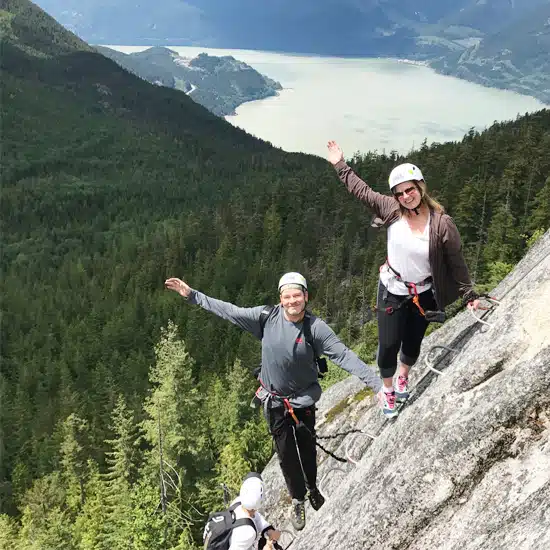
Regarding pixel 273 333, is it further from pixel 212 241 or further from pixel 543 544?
pixel 212 241

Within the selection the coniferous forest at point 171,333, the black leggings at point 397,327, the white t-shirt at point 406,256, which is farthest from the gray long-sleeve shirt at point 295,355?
the coniferous forest at point 171,333

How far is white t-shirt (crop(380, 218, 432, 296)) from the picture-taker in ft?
27.6

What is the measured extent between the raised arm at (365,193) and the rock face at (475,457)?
8.49ft

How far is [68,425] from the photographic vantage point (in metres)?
58.3

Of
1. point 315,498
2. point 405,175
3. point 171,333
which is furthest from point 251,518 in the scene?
point 171,333

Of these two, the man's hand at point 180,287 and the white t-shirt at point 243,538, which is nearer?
the white t-shirt at point 243,538

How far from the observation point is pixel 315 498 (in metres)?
10.8

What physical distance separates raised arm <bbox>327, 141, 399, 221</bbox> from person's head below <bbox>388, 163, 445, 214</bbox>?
12.5 inches

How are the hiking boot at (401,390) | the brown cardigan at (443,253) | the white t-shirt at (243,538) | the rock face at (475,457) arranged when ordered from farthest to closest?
the hiking boot at (401,390), the white t-shirt at (243,538), the brown cardigan at (443,253), the rock face at (475,457)

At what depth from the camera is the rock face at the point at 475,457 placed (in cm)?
665

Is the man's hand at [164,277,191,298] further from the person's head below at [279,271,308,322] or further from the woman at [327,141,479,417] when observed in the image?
the woman at [327,141,479,417]

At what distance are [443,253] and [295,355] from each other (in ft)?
9.83

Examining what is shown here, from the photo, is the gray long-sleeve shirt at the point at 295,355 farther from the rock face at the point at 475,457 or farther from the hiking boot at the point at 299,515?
the hiking boot at the point at 299,515

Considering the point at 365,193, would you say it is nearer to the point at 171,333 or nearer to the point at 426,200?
the point at 426,200
